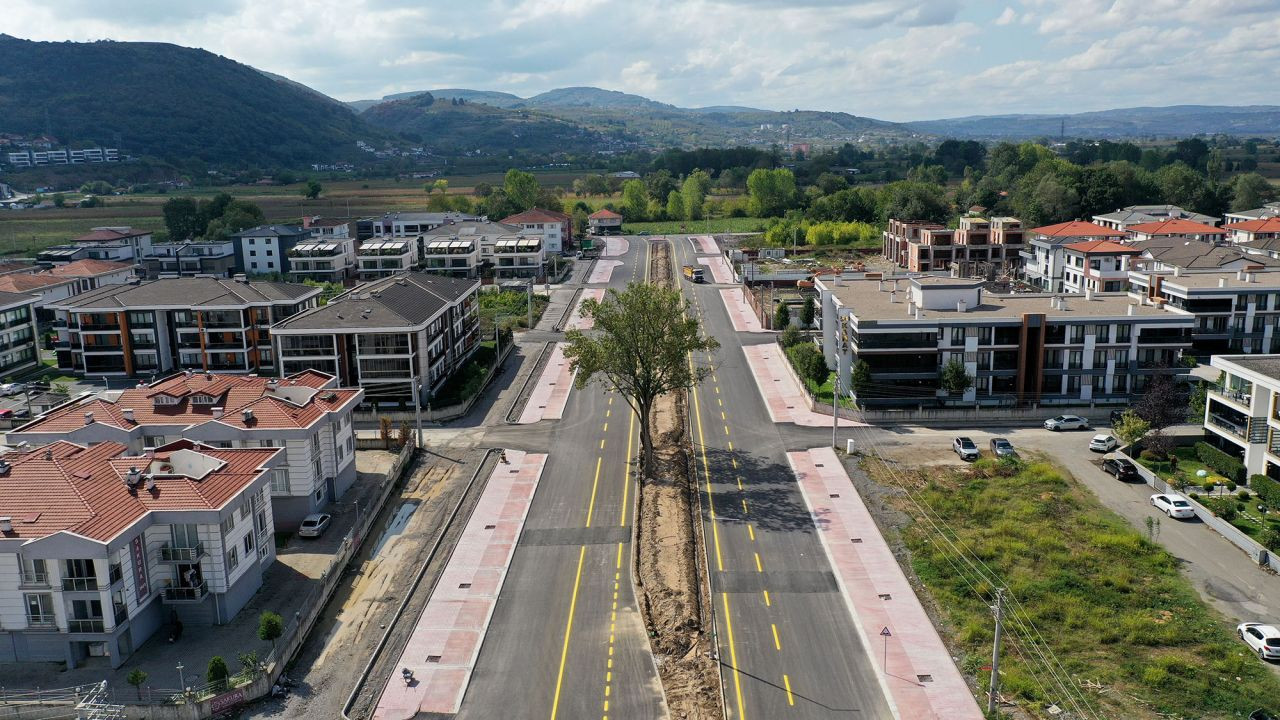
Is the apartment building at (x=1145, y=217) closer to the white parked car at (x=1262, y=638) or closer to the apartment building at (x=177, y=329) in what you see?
the white parked car at (x=1262, y=638)

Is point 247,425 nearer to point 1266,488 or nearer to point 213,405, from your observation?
point 213,405

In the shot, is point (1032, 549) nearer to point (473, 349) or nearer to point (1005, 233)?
point (473, 349)

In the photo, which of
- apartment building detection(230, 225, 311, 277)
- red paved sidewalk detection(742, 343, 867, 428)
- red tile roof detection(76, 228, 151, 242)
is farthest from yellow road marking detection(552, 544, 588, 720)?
red tile roof detection(76, 228, 151, 242)

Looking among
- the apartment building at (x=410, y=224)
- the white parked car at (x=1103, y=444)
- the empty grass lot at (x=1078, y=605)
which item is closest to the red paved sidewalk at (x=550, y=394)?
the empty grass lot at (x=1078, y=605)

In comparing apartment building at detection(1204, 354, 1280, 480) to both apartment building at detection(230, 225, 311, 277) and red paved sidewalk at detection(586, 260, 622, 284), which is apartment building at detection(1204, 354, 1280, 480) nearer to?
red paved sidewalk at detection(586, 260, 622, 284)

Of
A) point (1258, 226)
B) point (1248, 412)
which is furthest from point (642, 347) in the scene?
point (1258, 226)
